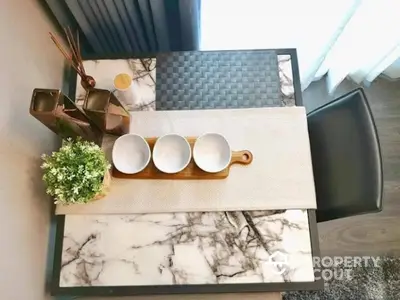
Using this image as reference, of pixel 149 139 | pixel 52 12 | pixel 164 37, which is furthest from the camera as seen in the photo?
pixel 164 37

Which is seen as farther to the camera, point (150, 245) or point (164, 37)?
point (164, 37)

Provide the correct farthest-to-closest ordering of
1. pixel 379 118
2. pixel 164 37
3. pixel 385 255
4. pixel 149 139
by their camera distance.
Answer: pixel 379 118, pixel 385 255, pixel 164 37, pixel 149 139

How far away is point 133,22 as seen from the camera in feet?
4.28

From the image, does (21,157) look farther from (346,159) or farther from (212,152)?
(346,159)

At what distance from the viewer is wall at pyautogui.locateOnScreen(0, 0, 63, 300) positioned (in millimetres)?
961

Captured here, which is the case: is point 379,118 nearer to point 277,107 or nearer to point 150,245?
point 277,107

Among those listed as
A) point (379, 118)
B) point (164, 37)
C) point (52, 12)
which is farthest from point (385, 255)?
point (52, 12)

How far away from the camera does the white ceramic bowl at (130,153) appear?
3.57ft

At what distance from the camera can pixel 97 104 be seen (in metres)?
1.00

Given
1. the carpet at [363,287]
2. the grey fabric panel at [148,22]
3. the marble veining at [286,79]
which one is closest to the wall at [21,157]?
the grey fabric panel at [148,22]

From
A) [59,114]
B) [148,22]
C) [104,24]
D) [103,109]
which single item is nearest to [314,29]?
[148,22]

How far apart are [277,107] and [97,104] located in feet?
1.53

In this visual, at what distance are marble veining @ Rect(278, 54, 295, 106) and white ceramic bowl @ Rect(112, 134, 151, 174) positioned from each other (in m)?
0.39

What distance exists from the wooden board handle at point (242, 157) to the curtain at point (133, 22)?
0.42 m
